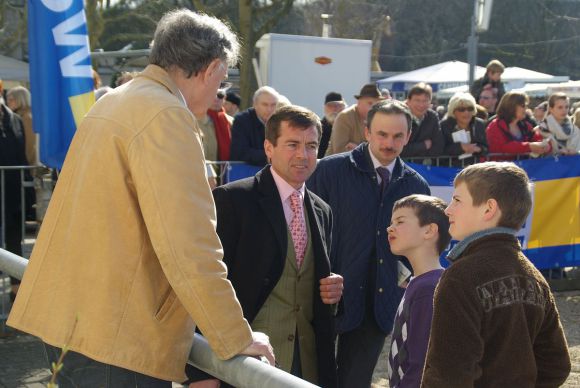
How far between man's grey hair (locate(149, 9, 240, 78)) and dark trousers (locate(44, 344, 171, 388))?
0.91 metres

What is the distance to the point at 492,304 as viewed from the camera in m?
2.87

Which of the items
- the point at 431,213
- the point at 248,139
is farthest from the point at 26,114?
the point at 431,213

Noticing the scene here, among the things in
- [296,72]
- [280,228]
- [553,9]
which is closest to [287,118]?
[280,228]

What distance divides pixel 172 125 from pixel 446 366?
1081 mm

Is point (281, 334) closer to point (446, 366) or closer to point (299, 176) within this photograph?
point (299, 176)

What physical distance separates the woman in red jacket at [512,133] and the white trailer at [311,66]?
253 inches

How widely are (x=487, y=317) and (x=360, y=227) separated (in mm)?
2313

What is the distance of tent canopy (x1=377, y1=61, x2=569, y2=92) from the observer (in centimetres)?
2941

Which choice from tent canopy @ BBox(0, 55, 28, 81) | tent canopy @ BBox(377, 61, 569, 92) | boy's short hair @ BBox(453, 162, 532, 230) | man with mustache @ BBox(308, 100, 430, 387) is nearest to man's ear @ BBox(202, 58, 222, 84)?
boy's short hair @ BBox(453, 162, 532, 230)

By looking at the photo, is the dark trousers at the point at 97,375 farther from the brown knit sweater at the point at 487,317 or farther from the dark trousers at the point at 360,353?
the dark trousers at the point at 360,353

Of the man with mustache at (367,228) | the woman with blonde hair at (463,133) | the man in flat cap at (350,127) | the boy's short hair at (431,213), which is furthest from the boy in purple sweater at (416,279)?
the woman with blonde hair at (463,133)

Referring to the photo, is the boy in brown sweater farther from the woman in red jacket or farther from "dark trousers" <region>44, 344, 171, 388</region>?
the woman in red jacket

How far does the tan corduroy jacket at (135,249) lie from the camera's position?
2664 millimetres

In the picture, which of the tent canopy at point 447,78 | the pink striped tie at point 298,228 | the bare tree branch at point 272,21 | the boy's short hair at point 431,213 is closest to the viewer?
the pink striped tie at point 298,228
